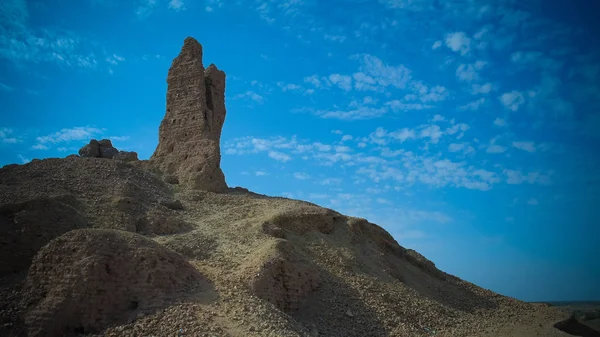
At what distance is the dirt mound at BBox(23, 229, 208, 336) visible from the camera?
30.6 ft

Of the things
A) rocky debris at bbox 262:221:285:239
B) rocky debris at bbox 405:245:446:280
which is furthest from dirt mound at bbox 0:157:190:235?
rocky debris at bbox 405:245:446:280

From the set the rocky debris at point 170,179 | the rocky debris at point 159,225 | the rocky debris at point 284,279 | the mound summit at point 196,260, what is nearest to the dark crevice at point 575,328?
the mound summit at point 196,260

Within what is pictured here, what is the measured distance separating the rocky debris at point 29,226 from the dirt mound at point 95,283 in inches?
80.5

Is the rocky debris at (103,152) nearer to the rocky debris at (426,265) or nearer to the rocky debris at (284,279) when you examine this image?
the rocky debris at (284,279)

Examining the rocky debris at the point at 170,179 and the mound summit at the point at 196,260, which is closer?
the mound summit at the point at 196,260

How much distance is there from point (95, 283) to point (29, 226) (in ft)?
13.5

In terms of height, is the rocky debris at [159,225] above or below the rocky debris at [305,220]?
below

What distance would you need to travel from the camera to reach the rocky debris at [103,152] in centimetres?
2360

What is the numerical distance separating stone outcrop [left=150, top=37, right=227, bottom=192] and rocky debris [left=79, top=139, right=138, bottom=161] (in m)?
2.22

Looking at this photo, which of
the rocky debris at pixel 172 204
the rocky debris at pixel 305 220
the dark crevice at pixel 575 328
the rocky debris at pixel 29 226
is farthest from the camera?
the dark crevice at pixel 575 328

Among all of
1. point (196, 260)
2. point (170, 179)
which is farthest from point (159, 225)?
point (170, 179)

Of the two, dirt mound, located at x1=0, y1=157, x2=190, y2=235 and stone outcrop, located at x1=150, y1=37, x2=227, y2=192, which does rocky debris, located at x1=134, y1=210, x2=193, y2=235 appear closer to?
dirt mound, located at x1=0, y1=157, x2=190, y2=235

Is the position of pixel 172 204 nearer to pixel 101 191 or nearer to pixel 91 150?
pixel 101 191

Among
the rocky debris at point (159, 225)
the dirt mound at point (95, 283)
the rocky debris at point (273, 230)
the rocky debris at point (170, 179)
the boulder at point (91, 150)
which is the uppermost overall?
the boulder at point (91, 150)
